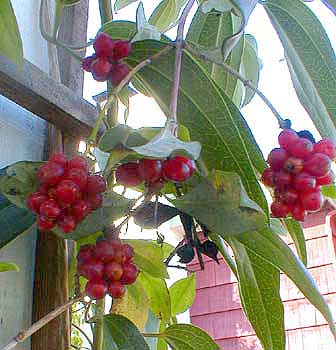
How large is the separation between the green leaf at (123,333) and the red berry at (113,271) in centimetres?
10

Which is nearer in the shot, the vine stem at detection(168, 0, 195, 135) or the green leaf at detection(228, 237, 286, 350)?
the vine stem at detection(168, 0, 195, 135)

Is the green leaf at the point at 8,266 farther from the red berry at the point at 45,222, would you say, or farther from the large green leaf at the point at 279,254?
the large green leaf at the point at 279,254

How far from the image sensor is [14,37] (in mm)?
565

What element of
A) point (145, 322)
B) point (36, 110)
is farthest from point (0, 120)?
point (145, 322)

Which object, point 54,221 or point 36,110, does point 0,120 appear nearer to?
point 36,110

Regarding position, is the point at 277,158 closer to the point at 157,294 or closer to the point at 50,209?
the point at 50,209

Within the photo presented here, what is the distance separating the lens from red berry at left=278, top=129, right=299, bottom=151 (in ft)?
1.58

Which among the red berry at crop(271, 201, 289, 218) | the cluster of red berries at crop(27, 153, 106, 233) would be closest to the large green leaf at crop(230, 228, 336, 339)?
the red berry at crop(271, 201, 289, 218)

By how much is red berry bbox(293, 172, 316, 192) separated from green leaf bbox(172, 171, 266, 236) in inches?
2.8

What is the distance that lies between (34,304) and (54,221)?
0.18 m

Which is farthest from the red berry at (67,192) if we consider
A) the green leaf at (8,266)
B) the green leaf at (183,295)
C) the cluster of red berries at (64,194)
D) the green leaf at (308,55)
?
the green leaf at (183,295)

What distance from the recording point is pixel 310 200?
18.1 inches

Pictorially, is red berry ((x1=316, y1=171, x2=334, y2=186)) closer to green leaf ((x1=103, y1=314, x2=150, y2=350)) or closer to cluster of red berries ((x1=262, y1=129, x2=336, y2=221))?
cluster of red berries ((x1=262, y1=129, x2=336, y2=221))

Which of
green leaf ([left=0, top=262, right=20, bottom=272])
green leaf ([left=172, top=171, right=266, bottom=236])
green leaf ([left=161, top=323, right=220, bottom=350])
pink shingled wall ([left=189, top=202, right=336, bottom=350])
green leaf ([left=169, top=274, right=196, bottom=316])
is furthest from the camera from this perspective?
pink shingled wall ([left=189, top=202, right=336, bottom=350])
